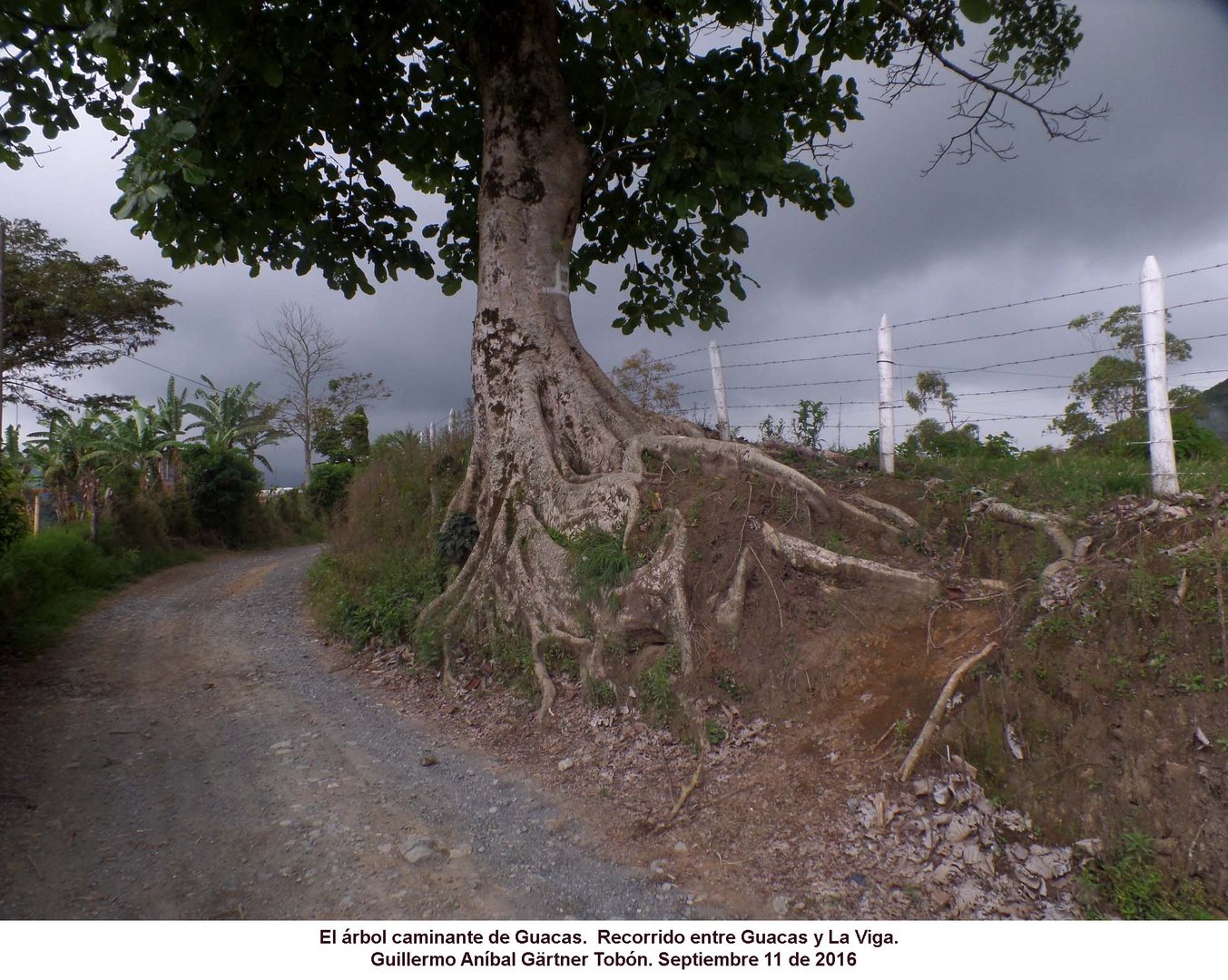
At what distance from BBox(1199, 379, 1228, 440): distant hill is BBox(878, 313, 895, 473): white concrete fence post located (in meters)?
2.68

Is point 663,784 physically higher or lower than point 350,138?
lower

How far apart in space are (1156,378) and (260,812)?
21.9ft

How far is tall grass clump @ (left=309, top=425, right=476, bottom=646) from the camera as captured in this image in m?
7.11

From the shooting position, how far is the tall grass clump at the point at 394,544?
23.3 ft

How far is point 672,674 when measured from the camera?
479 centimetres

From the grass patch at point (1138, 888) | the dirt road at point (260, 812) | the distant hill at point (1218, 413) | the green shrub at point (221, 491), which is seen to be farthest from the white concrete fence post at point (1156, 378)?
the green shrub at point (221, 491)

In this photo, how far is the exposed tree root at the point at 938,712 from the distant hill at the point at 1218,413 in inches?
182

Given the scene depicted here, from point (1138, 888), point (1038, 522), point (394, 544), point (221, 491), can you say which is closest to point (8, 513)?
point (394, 544)

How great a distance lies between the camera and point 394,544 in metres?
8.69

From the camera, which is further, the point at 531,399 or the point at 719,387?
→ the point at 719,387

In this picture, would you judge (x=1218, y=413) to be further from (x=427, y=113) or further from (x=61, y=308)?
(x=61, y=308)

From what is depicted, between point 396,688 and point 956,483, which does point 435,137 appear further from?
point 956,483

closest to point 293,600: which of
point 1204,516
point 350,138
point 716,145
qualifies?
point 350,138

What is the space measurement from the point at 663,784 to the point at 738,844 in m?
0.68
